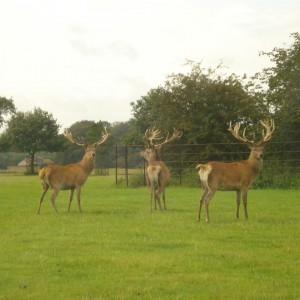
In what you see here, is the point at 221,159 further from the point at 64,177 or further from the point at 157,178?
the point at 64,177

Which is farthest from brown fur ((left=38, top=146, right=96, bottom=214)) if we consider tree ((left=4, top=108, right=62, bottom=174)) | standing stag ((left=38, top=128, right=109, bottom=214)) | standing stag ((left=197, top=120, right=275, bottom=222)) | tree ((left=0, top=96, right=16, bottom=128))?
tree ((left=0, top=96, right=16, bottom=128))

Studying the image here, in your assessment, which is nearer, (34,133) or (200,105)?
(200,105)

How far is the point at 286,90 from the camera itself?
1214 inches

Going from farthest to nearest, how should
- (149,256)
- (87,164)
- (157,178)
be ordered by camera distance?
1. (87,164)
2. (157,178)
3. (149,256)

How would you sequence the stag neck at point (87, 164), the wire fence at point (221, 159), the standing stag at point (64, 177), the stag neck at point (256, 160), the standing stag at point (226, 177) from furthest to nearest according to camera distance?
the wire fence at point (221, 159)
the stag neck at point (87, 164)
the standing stag at point (64, 177)
the stag neck at point (256, 160)
the standing stag at point (226, 177)

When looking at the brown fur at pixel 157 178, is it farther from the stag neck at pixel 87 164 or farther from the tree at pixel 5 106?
the tree at pixel 5 106

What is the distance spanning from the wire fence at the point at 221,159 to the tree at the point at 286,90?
112 cm

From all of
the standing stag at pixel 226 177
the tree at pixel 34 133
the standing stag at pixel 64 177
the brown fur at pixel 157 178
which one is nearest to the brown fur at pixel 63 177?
the standing stag at pixel 64 177

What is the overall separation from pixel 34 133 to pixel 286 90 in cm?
4090

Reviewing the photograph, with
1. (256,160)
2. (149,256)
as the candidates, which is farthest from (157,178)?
(149,256)

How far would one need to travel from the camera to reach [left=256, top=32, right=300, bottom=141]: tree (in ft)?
99.3

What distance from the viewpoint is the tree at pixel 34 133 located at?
216 feet

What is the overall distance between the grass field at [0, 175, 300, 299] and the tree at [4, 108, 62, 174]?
50313mm

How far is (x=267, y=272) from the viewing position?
827 cm
